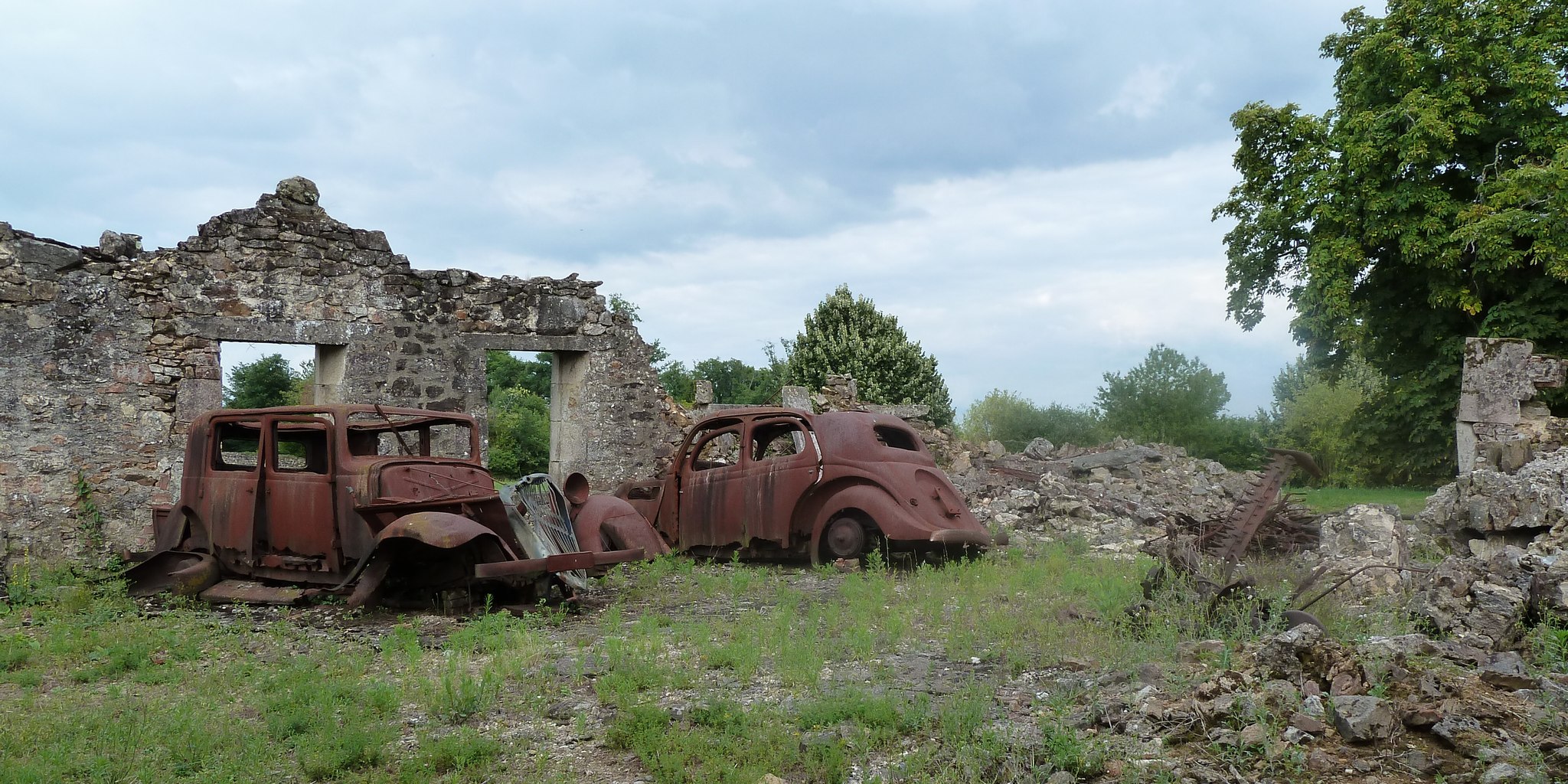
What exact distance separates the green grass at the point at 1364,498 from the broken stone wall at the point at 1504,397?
1.94 metres

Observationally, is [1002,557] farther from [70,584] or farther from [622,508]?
[70,584]

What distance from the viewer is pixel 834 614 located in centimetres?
678

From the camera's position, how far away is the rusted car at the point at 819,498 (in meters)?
8.94

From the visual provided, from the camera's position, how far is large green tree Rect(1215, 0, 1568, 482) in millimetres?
17750

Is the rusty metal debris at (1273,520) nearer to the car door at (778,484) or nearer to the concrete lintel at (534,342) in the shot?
the car door at (778,484)

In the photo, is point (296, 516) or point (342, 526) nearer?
point (342, 526)

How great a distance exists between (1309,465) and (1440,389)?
12.6 m

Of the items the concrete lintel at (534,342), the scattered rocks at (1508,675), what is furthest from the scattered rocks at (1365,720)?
the concrete lintel at (534,342)

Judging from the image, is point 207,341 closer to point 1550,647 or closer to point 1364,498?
point 1550,647

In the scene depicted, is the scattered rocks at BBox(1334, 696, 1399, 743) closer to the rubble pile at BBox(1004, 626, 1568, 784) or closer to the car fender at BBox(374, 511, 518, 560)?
the rubble pile at BBox(1004, 626, 1568, 784)

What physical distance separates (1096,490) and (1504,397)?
527 cm

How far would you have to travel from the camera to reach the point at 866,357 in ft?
94.3

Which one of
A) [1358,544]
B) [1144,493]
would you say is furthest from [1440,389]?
[1358,544]

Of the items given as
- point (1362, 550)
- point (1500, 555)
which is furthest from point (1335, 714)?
point (1362, 550)
